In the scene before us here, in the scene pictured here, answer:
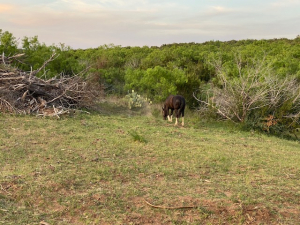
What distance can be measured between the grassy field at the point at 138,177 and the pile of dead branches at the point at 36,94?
45.3 inches

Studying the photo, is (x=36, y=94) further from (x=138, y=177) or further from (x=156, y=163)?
(x=138, y=177)

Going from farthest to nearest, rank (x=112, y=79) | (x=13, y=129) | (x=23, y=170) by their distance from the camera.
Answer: (x=112, y=79)
(x=13, y=129)
(x=23, y=170)

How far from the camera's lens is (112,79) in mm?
20688

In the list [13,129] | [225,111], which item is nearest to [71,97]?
[13,129]

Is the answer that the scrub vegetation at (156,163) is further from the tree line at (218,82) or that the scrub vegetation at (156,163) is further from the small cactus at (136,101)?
the small cactus at (136,101)

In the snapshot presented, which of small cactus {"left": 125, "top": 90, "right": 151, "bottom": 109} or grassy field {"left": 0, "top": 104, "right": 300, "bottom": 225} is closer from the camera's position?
grassy field {"left": 0, "top": 104, "right": 300, "bottom": 225}

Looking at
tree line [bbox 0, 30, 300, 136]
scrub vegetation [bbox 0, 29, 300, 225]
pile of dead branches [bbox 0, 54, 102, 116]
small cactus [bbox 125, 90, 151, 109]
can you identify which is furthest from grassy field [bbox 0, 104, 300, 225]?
small cactus [bbox 125, 90, 151, 109]

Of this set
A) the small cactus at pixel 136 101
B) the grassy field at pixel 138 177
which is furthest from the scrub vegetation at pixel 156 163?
the small cactus at pixel 136 101

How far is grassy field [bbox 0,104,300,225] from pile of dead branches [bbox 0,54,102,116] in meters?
1.15

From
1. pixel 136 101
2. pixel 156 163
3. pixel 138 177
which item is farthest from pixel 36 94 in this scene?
pixel 138 177

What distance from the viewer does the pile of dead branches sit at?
11.4 meters

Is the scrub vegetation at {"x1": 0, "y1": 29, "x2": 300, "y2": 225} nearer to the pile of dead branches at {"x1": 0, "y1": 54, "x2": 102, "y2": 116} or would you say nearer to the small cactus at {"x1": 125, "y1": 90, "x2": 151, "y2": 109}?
the pile of dead branches at {"x1": 0, "y1": 54, "x2": 102, "y2": 116}

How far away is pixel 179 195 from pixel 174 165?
1.73 metres

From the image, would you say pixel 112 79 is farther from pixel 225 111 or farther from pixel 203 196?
pixel 203 196
